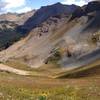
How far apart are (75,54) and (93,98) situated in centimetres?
16378

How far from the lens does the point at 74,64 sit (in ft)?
579

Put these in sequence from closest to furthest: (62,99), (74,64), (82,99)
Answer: (62,99) < (82,99) < (74,64)

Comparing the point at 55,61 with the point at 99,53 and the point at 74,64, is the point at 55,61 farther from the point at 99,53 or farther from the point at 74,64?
the point at 99,53

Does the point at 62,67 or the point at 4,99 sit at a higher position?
the point at 4,99

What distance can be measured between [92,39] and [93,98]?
559 ft

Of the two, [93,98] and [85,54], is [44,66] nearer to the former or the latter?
[85,54]

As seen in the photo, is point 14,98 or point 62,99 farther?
point 62,99

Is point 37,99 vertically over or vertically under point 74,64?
over

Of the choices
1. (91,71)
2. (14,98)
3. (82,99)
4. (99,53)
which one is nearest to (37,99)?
(14,98)

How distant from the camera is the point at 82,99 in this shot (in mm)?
29281

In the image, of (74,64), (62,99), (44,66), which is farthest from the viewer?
(44,66)

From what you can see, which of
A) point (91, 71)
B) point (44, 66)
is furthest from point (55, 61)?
point (91, 71)

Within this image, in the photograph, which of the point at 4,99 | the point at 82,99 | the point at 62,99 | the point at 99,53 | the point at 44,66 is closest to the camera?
the point at 4,99

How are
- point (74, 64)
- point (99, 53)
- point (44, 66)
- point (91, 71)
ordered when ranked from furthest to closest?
point (44, 66)
point (74, 64)
point (99, 53)
point (91, 71)
